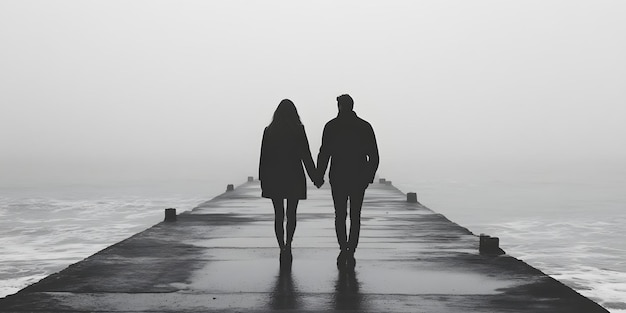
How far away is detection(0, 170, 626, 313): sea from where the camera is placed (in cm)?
2302

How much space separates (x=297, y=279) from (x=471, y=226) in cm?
3263

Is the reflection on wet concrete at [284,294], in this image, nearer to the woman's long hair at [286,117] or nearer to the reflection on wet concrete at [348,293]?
the reflection on wet concrete at [348,293]

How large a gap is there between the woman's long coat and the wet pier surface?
3.09 feet

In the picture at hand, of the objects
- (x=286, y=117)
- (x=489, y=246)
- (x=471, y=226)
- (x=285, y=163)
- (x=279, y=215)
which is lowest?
(x=471, y=226)

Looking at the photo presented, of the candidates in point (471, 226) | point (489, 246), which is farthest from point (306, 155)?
point (471, 226)

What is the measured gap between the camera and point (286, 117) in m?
8.96

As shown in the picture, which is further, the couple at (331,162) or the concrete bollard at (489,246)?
the concrete bollard at (489,246)

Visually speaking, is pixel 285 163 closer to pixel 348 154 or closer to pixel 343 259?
pixel 348 154

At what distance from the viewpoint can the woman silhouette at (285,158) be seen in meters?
8.86

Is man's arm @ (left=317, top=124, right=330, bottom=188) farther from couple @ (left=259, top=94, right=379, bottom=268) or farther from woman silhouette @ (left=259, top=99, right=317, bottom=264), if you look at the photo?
woman silhouette @ (left=259, top=99, right=317, bottom=264)

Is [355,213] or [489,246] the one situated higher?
[355,213]

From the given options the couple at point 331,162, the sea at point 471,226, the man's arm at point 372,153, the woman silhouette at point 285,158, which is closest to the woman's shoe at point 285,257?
the couple at point 331,162

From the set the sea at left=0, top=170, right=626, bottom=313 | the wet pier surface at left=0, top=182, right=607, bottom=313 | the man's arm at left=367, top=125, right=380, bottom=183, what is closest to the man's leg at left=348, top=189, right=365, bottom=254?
the man's arm at left=367, top=125, right=380, bottom=183

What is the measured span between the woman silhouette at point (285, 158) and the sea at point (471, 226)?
31.3 feet
